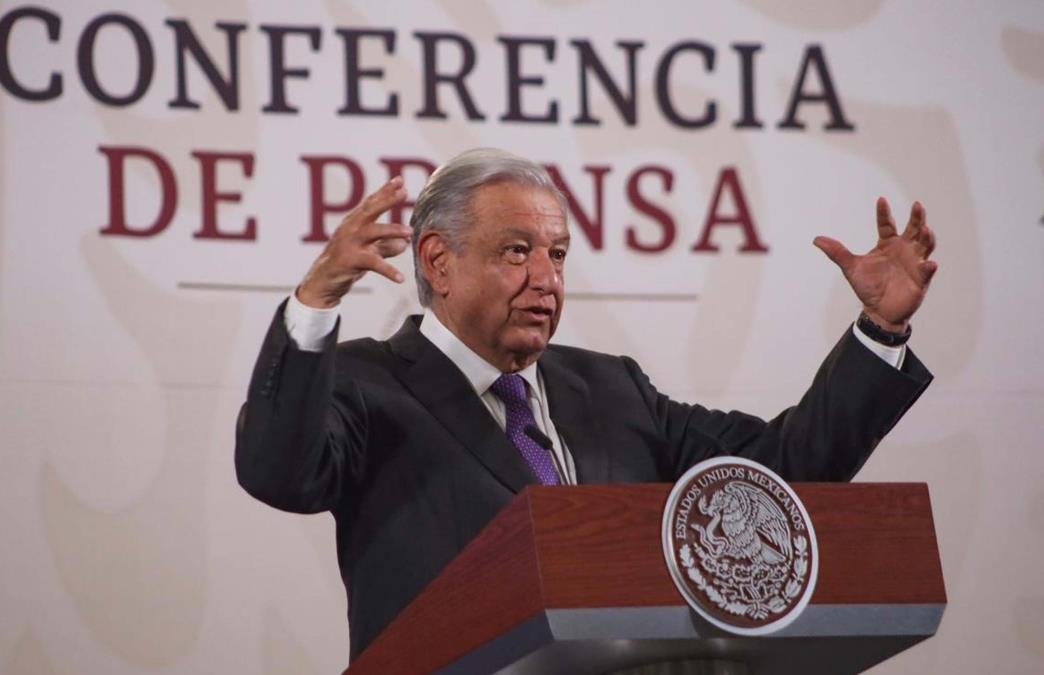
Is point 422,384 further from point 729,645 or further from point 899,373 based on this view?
point 729,645

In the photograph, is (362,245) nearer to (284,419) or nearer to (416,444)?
(284,419)

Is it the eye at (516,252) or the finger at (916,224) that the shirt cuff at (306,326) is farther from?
the finger at (916,224)

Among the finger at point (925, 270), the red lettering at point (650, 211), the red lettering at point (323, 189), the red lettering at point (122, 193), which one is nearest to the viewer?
the finger at point (925, 270)

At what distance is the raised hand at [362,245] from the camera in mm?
1986

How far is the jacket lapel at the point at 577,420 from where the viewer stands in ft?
8.11

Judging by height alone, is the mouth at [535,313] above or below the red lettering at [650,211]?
below

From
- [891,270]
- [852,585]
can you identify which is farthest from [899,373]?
[852,585]

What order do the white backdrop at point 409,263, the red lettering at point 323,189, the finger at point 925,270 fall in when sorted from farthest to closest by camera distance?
the red lettering at point 323,189
the white backdrop at point 409,263
the finger at point 925,270

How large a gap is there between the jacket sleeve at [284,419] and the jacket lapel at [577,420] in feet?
1.52

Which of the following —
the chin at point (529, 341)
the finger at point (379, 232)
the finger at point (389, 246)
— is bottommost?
the chin at point (529, 341)

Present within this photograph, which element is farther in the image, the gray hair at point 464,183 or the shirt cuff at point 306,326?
the gray hair at point 464,183

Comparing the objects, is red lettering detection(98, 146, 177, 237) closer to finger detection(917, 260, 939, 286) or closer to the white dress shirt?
the white dress shirt

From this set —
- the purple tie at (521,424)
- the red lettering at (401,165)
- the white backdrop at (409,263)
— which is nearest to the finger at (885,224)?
the purple tie at (521,424)

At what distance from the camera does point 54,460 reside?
3.35 m
